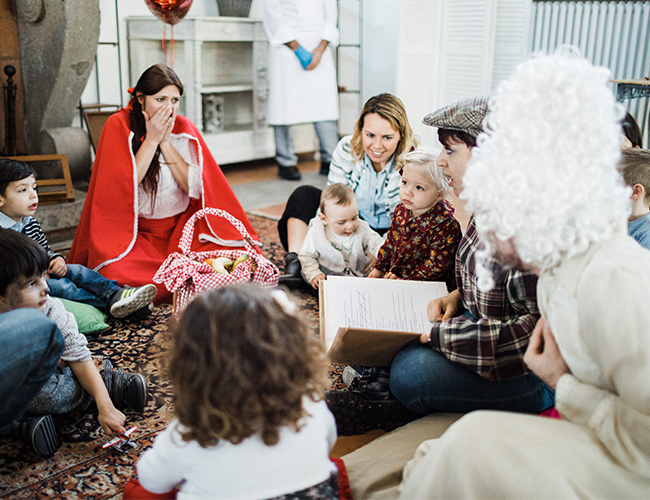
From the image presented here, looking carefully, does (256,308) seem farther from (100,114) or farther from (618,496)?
(100,114)

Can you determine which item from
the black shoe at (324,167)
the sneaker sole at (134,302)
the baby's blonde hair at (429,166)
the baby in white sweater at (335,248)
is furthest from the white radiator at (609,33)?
the sneaker sole at (134,302)

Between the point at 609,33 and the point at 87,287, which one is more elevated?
the point at 609,33

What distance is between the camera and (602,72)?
2.78 ft

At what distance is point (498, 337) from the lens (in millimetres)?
A: 1199

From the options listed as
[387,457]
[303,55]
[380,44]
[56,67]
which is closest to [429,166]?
[387,457]

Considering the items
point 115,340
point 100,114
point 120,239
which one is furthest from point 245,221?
point 100,114

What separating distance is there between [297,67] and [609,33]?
7.24 feet

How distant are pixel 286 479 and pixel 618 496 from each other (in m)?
0.46

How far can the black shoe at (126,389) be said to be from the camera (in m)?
1.50

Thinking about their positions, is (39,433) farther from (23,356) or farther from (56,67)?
(56,67)

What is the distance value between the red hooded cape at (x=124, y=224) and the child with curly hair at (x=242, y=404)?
4.45ft

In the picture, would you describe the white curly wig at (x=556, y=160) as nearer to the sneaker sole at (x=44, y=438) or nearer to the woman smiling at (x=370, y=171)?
the sneaker sole at (x=44, y=438)

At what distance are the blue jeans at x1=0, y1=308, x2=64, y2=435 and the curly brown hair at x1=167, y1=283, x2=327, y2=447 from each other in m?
0.43

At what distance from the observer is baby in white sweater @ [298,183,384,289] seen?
2.17 m
